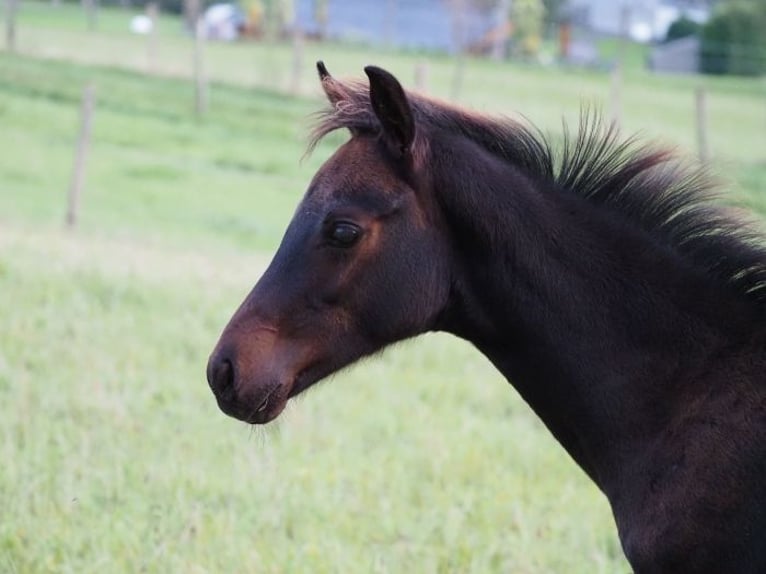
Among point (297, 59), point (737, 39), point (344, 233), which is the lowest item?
point (737, 39)

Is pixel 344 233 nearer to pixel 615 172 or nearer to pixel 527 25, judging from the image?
pixel 615 172

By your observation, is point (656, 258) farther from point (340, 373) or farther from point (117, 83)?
point (117, 83)

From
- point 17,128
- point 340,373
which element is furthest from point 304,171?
point 340,373

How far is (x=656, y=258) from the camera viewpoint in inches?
122

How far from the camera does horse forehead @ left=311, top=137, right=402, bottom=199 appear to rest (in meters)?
3.06

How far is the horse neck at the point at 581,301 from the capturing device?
9.99 feet

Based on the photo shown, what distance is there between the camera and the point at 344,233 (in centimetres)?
302

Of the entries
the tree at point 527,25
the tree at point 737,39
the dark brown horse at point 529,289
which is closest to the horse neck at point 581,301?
the dark brown horse at point 529,289

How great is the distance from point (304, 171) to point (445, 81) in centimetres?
1499

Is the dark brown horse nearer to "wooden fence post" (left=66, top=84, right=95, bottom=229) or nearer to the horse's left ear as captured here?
the horse's left ear

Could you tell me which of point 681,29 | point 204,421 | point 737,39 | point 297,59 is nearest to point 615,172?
point 204,421

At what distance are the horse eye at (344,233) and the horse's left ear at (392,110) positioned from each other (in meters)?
0.25

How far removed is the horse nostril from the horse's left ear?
0.73 m

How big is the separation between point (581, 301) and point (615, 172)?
406mm
